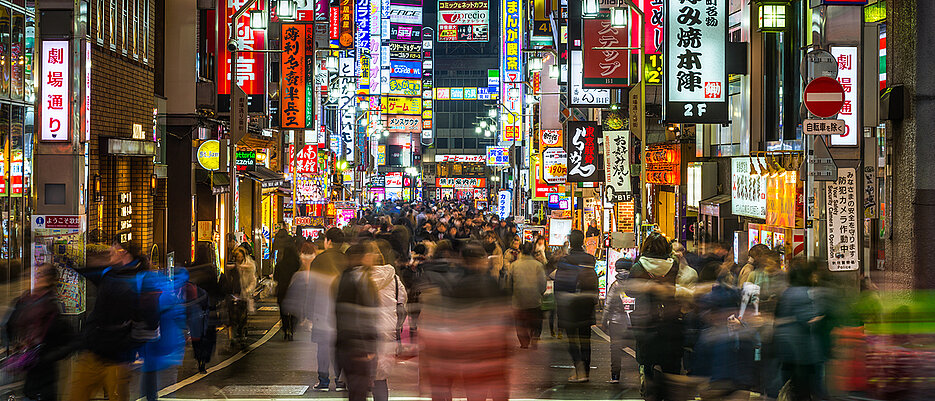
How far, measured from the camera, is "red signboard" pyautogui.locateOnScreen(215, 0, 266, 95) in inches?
1017

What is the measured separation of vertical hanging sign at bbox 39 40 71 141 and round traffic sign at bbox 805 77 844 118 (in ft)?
36.0

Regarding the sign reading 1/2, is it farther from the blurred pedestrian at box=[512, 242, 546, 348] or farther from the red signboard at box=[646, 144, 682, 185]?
the blurred pedestrian at box=[512, 242, 546, 348]

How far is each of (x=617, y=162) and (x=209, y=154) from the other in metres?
10.0

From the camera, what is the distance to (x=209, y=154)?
2525 centimetres

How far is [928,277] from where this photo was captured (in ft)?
41.3

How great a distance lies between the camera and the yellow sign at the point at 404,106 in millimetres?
63344

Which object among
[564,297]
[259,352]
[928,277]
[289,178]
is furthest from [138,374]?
[289,178]

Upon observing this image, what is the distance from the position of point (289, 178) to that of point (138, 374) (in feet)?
88.2

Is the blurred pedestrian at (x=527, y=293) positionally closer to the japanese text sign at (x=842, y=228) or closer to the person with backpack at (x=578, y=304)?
the person with backpack at (x=578, y=304)

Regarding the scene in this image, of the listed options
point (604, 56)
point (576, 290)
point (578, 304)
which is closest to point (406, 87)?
point (604, 56)

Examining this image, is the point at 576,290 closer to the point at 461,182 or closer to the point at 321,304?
the point at 321,304

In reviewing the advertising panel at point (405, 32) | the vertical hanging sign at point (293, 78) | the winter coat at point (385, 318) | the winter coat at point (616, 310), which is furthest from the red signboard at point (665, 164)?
the advertising panel at point (405, 32)

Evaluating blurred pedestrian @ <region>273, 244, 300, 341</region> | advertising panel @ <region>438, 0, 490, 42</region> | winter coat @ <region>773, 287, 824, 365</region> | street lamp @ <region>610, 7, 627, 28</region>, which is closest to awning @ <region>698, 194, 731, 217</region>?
street lamp @ <region>610, 7, 627, 28</region>

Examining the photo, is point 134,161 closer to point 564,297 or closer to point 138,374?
point 138,374
